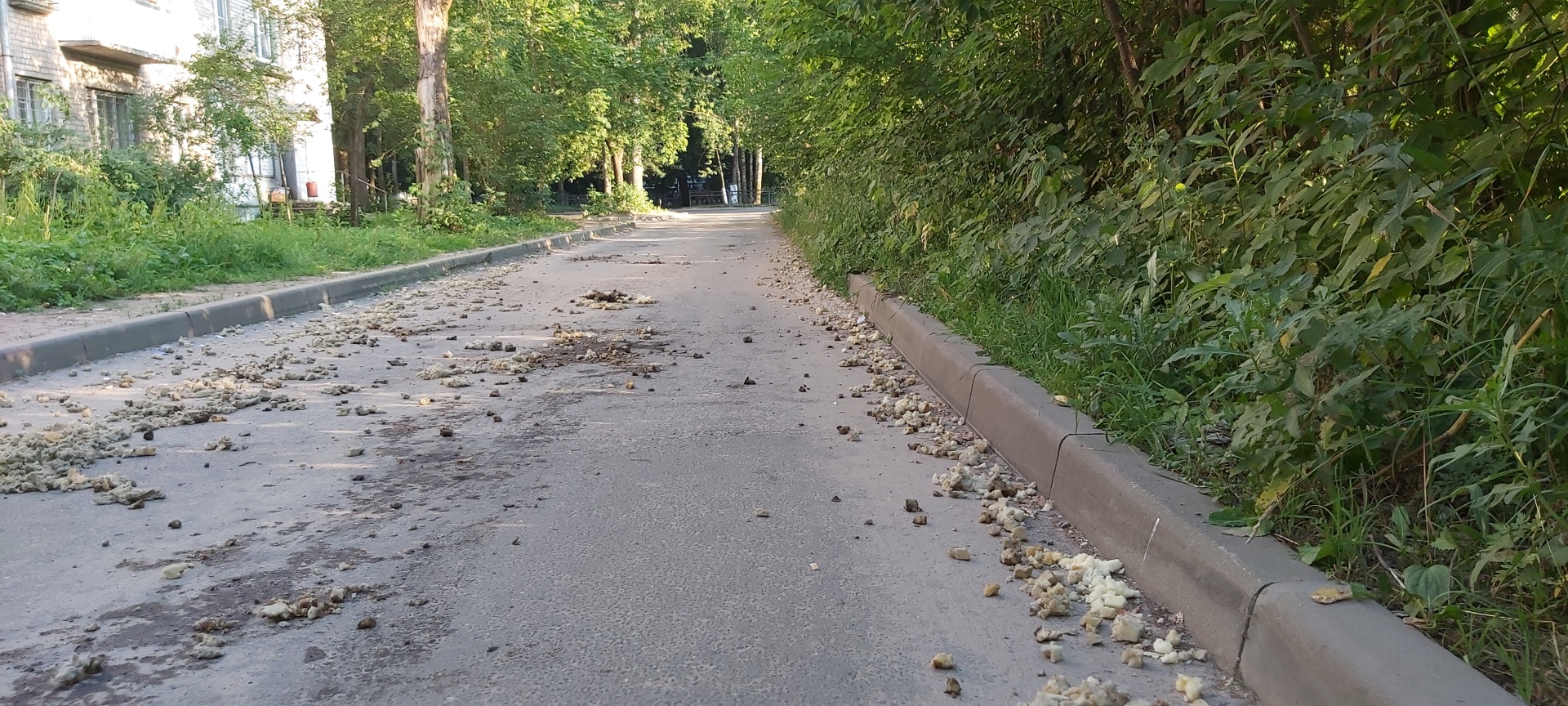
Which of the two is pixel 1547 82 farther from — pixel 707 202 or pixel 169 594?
pixel 707 202

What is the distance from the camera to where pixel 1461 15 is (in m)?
3.38

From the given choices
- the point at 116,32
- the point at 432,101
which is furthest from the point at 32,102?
the point at 432,101

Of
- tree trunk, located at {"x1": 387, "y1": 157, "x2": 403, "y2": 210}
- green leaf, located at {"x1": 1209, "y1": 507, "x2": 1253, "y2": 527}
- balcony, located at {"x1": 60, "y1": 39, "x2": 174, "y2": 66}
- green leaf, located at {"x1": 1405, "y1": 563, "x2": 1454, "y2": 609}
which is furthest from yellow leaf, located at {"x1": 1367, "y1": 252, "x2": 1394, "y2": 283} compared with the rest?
tree trunk, located at {"x1": 387, "y1": 157, "x2": 403, "y2": 210}

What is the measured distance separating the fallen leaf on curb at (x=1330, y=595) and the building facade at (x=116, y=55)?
1925 cm

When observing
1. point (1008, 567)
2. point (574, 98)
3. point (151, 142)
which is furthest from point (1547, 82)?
point (574, 98)

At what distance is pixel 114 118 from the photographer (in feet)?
72.8

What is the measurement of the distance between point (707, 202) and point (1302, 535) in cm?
6369

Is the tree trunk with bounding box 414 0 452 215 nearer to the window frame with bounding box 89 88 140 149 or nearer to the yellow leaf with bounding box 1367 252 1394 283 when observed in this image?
the window frame with bounding box 89 88 140 149

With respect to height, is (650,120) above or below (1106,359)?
above

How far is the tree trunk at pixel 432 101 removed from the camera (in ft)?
64.0

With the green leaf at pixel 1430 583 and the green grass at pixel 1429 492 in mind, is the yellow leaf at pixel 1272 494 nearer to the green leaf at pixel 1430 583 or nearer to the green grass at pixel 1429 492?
the green grass at pixel 1429 492

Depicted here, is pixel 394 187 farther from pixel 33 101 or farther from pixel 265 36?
pixel 33 101

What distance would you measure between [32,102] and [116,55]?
A: 251 centimetres

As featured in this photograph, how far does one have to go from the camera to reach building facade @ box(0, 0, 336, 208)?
19016mm
